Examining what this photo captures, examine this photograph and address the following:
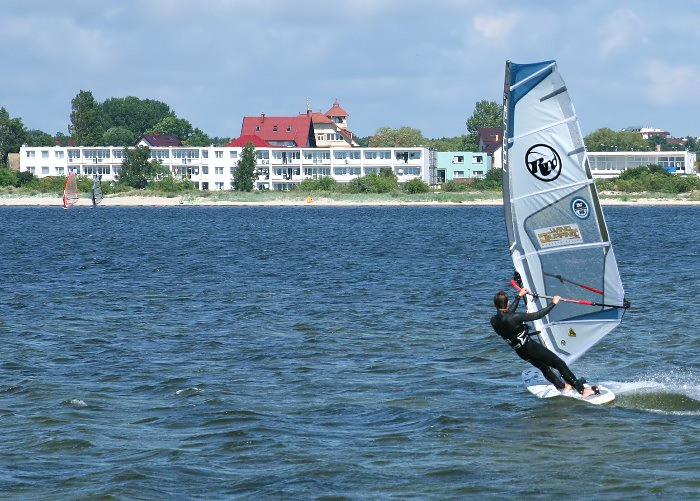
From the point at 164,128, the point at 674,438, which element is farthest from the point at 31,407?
the point at 164,128

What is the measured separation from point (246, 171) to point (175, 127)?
1922 inches

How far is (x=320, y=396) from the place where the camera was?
14.8m

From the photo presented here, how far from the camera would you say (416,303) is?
2536 cm

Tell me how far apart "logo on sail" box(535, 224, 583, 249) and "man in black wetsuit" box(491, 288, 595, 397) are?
34.4 inches

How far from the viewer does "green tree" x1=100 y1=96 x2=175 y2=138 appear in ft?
590

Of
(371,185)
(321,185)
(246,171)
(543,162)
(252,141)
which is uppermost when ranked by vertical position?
(252,141)

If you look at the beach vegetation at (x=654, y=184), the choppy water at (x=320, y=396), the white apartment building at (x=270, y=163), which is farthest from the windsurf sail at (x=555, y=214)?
the white apartment building at (x=270, y=163)

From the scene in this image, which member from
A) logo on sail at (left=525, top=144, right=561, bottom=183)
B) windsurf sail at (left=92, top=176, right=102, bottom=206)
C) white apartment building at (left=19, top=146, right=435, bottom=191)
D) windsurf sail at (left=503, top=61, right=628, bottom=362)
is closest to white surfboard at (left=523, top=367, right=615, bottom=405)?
windsurf sail at (left=503, top=61, right=628, bottom=362)

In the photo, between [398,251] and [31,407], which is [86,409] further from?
[398,251]

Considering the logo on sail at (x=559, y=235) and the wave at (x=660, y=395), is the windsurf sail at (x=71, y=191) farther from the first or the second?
the logo on sail at (x=559, y=235)

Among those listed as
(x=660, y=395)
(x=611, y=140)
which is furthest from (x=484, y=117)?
(x=660, y=395)

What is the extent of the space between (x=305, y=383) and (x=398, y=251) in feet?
95.8

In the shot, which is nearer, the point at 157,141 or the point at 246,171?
the point at 246,171

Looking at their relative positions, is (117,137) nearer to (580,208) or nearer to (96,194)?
(96,194)
